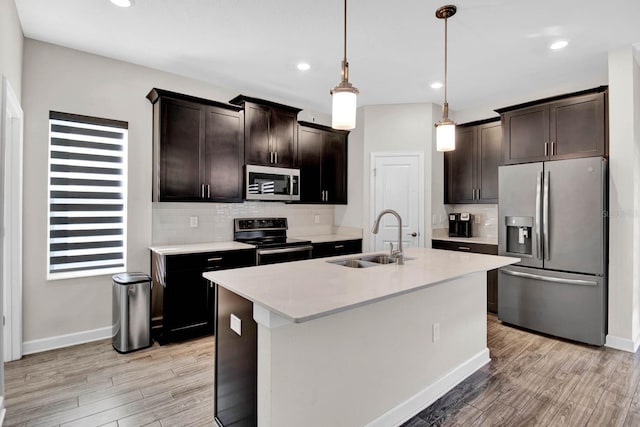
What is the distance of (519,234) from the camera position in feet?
12.0

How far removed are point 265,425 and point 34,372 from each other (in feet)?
7.50

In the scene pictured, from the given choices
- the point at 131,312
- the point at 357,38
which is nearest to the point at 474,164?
the point at 357,38

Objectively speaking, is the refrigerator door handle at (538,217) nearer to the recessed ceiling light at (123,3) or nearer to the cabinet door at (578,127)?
the cabinet door at (578,127)

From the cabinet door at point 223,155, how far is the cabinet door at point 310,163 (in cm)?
92

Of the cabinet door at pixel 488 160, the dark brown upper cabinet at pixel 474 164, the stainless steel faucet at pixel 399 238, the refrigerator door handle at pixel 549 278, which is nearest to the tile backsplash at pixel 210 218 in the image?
the dark brown upper cabinet at pixel 474 164

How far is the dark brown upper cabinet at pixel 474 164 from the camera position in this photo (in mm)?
4477

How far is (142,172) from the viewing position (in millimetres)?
3531

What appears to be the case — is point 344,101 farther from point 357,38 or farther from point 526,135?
point 526,135

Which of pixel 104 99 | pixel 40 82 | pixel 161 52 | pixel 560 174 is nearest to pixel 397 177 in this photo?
pixel 560 174

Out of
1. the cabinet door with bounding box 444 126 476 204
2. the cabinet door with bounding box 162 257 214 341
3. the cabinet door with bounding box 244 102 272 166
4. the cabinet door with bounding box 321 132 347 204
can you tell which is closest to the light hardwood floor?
the cabinet door with bounding box 162 257 214 341

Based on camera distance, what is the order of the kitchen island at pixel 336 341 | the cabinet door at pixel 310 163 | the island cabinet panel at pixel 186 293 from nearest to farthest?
the kitchen island at pixel 336 341, the island cabinet panel at pixel 186 293, the cabinet door at pixel 310 163

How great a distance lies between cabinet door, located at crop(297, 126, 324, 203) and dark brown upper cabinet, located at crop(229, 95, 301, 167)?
19 centimetres

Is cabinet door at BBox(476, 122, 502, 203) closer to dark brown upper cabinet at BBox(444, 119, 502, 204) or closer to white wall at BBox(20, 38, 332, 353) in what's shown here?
dark brown upper cabinet at BBox(444, 119, 502, 204)

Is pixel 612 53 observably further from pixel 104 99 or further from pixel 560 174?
pixel 104 99
